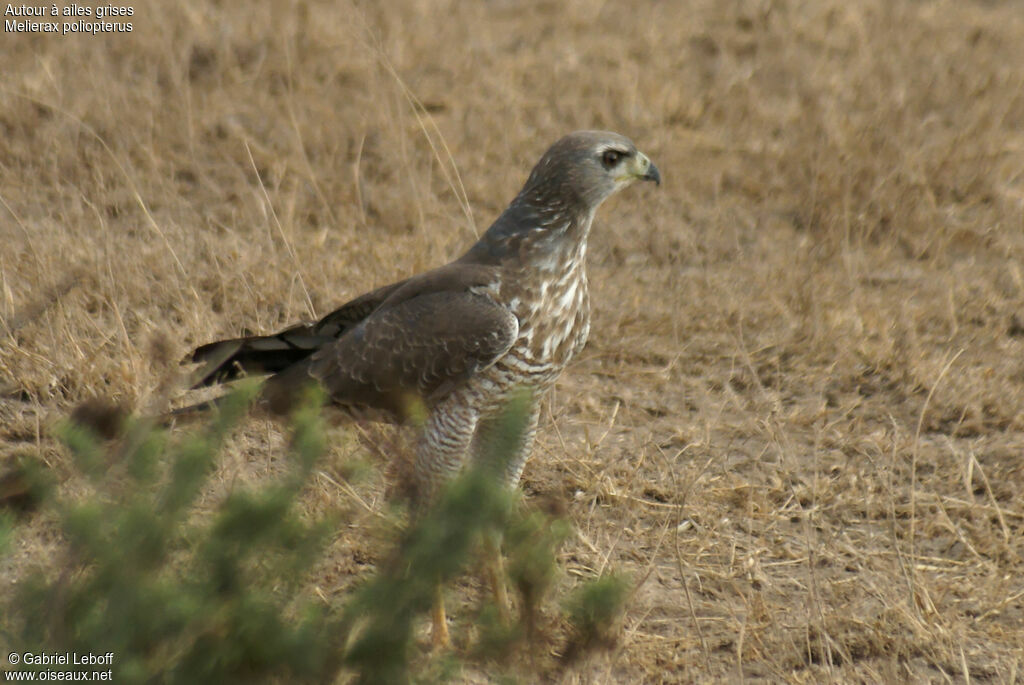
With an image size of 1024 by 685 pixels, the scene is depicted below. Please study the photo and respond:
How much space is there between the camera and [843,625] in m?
4.05

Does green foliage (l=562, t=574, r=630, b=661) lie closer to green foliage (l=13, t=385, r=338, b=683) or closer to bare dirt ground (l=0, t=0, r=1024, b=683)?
green foliage (l=13, t=385, r=338, b=683)

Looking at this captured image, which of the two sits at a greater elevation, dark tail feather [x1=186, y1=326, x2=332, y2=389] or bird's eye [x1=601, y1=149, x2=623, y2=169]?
bird's eye [x1=601, y1=149, x2=623, y2=169]

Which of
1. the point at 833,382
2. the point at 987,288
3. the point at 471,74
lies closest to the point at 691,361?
the point at 833,382

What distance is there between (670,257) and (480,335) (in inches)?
124

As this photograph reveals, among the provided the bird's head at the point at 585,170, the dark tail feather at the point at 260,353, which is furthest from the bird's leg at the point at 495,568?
the bird's head at the point at 585,170

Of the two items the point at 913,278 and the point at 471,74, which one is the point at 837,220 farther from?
the point at 471,74

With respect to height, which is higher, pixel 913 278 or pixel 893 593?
pixel 893 593

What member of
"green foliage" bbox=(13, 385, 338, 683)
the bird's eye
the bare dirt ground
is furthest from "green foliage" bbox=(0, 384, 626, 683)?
the bird's eye

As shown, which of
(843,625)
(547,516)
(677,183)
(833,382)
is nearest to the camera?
(547,516)

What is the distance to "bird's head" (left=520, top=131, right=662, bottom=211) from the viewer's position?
4.09 metres

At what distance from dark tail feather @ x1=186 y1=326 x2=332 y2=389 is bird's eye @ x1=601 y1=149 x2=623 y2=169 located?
3.64 ft

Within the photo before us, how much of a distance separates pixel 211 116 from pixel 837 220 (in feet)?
11.5

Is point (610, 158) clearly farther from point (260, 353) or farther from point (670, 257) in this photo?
point (670, 257)

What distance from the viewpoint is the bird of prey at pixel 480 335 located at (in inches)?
153
